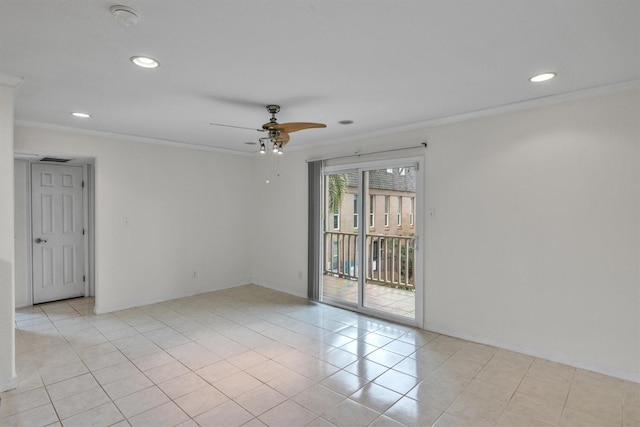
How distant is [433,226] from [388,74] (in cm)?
203

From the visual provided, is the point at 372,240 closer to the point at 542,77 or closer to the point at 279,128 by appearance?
the point at 279,128

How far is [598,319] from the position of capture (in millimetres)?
3035

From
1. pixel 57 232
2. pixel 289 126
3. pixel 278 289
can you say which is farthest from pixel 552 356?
pixel 57 232

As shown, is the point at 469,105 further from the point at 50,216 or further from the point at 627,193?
the point at 50,216

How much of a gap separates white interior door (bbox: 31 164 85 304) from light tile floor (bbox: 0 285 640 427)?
3.10 ft

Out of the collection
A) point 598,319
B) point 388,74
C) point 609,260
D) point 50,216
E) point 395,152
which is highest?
point 388,74

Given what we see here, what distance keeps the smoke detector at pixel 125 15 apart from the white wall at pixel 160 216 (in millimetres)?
3352

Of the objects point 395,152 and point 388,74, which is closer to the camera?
point 388,74

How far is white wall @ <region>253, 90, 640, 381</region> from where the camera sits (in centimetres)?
292

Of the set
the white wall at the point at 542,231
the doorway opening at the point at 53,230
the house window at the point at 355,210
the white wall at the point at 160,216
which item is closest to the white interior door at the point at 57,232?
the doorway opening at the point at 53,230

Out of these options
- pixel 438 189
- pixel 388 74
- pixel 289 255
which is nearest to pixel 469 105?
pixel 438 189

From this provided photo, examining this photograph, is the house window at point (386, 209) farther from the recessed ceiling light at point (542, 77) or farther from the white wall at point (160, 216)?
the white wall at point (160, 216)

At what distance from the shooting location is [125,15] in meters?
1.78

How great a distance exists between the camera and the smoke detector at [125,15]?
175 cm
